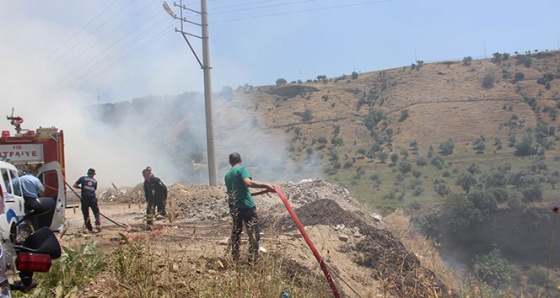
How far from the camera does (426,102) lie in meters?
64.4

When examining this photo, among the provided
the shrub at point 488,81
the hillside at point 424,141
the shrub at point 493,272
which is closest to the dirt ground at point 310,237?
the shrub at point 493,272

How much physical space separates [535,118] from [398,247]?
1996 inches

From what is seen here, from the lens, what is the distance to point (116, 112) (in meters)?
61.8

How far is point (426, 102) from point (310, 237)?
57285 mm

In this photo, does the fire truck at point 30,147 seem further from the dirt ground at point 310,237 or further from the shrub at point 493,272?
the shrub at point 493,272

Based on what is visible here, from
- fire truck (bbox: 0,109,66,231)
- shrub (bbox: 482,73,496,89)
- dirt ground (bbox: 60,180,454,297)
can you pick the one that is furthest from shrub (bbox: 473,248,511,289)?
shrub (bbox: 482,73,496,89)

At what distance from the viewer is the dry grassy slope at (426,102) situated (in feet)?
186

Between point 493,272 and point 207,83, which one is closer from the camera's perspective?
point 493,272

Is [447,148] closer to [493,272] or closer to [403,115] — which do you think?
[403,115]

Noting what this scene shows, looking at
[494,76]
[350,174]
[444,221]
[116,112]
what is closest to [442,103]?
[494,76]

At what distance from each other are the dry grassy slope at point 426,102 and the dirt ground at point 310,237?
40656mm

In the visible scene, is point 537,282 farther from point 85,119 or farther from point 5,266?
point 85,119

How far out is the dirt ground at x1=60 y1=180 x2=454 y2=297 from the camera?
564 cm

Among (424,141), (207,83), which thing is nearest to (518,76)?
(424,141)
